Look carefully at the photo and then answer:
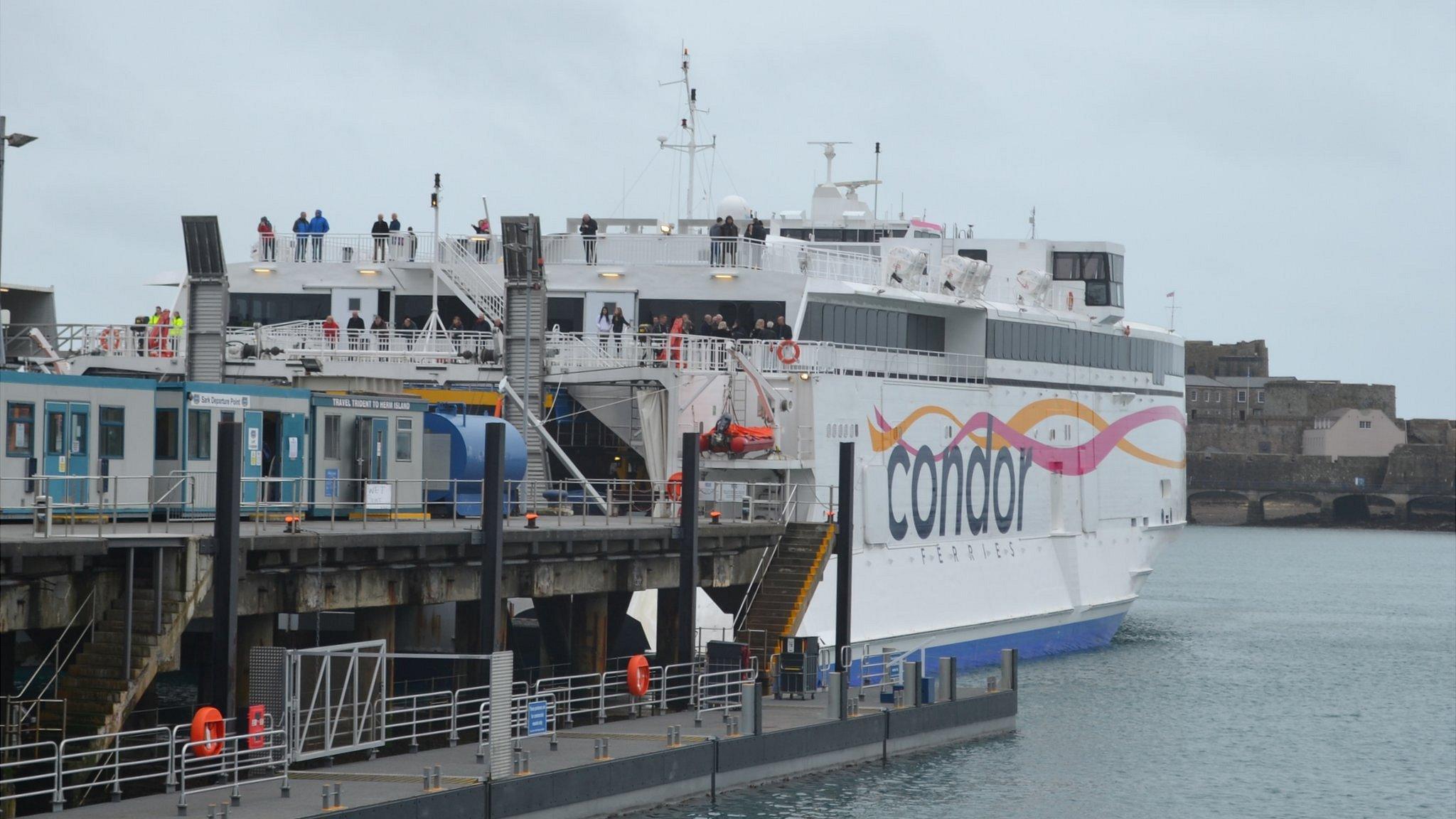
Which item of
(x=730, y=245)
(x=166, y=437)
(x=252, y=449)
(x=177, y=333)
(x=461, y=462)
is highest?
(x=730, y=245)

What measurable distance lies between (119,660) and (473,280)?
20.6m

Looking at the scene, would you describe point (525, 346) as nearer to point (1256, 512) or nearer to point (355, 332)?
point (355, 332)

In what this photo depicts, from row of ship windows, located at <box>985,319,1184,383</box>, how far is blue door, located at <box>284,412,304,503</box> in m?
22.3

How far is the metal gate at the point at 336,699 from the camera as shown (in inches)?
893

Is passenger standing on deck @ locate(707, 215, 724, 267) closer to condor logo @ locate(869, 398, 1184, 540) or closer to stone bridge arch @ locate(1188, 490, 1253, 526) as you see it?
condor logo @ locate(869, 398, 1184, 540)

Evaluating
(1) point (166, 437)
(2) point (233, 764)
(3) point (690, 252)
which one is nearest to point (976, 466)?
(3) point (690, 252)

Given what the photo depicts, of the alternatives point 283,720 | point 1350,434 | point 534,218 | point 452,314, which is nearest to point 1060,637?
point 452,314

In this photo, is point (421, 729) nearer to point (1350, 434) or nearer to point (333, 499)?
point (333, 499)

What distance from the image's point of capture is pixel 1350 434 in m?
162

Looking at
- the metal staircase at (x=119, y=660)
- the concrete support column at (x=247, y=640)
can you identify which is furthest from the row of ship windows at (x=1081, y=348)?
the metal staircase at (x=119, y=660)

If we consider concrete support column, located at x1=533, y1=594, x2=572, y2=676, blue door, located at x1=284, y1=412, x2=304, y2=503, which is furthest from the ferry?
blue door, located at x1=284, y1=412, x2=304, y2=503

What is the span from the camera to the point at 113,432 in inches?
998

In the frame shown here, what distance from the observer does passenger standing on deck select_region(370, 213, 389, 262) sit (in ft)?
140

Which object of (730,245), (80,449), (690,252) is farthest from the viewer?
(690,252)
